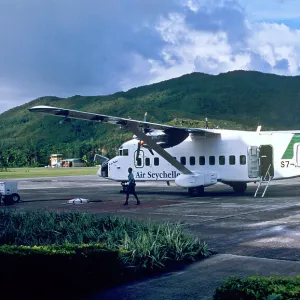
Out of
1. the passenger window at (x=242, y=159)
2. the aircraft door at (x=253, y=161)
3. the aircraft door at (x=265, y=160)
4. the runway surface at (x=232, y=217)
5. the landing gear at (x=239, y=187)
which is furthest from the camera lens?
the landing gear at (x=239, y=187)

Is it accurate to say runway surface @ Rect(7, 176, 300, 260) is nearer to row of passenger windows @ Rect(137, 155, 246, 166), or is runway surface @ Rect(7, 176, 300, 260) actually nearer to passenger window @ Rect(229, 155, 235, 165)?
Answer: row of passenger windows @ Rect(137, 155, 246, 166)

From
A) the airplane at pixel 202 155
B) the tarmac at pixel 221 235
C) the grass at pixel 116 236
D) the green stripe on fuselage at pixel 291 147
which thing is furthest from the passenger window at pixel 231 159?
the grass at pixel 116 236

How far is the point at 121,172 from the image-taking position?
33.1 m

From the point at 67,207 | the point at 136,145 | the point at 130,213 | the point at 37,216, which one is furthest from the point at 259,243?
the point at 136,145

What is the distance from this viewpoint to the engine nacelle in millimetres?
29094

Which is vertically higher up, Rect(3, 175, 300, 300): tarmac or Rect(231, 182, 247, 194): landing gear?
Rect(231, 182, 247, 194): landing gear

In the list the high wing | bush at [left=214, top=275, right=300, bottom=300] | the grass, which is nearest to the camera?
bush at [left=214, top=275, right=300, bottom=300]

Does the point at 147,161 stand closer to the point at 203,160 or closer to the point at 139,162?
the point at 139,162

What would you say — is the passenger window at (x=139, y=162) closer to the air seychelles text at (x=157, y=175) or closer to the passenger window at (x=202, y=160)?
the air seychelles text at (x=157, y=175)

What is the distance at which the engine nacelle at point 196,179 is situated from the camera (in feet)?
95.5

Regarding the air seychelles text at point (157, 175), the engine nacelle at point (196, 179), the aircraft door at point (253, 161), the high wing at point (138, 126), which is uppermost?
the high wing at point (138, 126)

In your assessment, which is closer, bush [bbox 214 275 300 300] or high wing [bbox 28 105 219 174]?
bush [bbox 214 275 300 300]

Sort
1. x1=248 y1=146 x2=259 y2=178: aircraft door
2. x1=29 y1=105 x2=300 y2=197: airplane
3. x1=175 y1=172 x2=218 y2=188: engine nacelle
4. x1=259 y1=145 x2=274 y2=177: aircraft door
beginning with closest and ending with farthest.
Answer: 1. x1=29 y1=105 x2=300 y2=197: airplane
2. x1=259 y1=145 x2=274 y2=177: aircraft door
3. x1=248 y1=146 x2=259 y2=178: aircraft door
4. x1=175 y1=172 x2=218 y2=188: engine nacelle

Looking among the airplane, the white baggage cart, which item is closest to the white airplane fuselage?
the airplane
